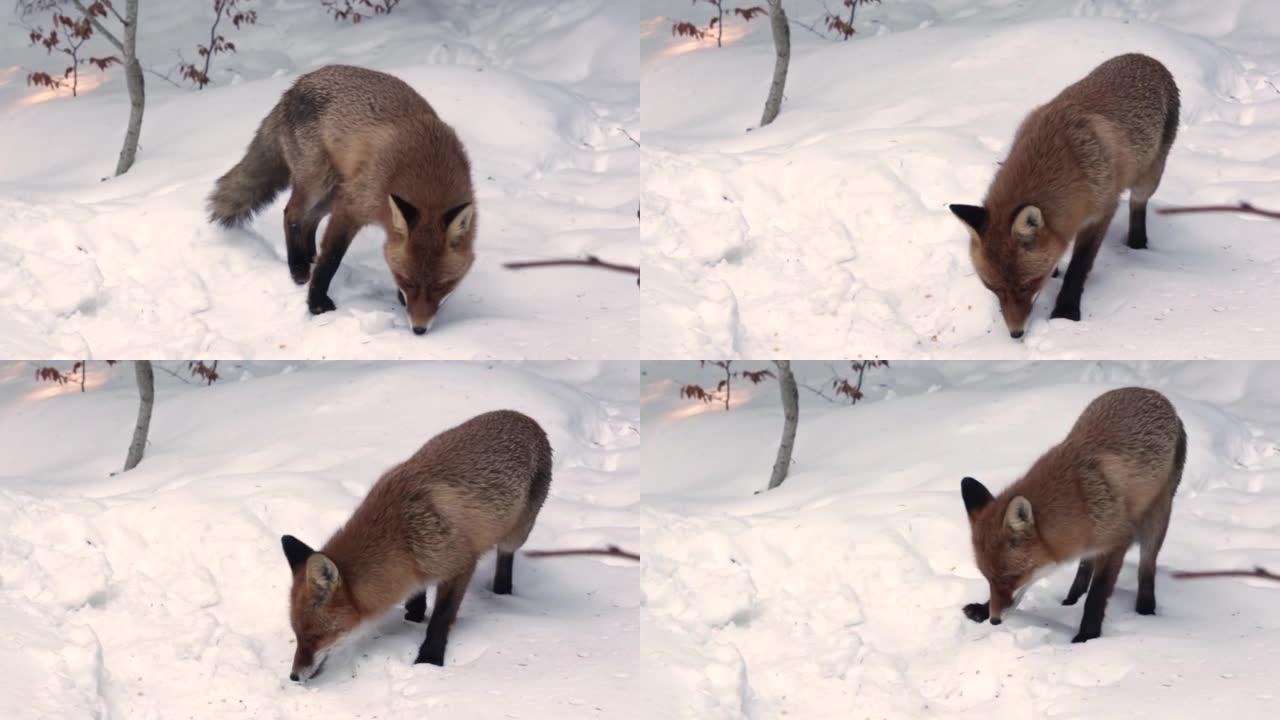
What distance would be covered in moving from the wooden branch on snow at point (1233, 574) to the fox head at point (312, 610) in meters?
4.40

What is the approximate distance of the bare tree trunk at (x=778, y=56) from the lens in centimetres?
908

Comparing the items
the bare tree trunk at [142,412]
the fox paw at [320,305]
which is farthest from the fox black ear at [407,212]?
the bare tree trunk at [142,412]

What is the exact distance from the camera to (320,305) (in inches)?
267

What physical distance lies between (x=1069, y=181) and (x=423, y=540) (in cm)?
402

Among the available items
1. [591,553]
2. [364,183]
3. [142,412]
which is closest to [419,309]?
[364,183]

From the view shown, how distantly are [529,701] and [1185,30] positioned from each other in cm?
946

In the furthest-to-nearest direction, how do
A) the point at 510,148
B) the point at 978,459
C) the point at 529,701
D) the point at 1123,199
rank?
the point at 510,148 < the point at 1123,199 < the point at 978,459 < the point at 529,701

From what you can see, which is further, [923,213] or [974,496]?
[923,213]

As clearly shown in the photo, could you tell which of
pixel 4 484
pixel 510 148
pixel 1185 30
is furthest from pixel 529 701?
pixel 1185 30

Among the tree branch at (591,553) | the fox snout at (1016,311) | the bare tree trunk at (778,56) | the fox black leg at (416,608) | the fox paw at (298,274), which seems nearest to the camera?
the fox black leg at (416,608)

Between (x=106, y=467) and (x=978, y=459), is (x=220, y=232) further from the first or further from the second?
(x=978, y=459)

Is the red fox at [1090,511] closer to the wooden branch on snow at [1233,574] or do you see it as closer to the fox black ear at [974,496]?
the fox black ear at [974,496]

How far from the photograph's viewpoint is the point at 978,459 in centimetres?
718

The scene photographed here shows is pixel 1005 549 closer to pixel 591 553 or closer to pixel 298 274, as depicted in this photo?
pixel 591 553
